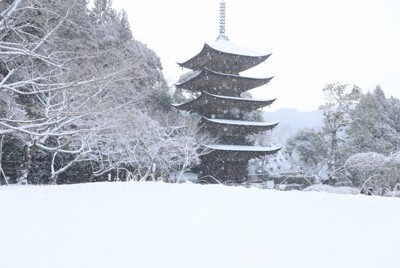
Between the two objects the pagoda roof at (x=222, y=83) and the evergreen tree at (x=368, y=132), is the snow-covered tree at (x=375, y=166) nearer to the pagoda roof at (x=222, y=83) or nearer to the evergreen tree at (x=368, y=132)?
the evergreen tree at (x=368, y=132)

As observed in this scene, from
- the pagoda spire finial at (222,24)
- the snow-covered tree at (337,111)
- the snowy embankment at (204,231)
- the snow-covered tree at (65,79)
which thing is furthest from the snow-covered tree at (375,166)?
the snowy embankment at (204,231)

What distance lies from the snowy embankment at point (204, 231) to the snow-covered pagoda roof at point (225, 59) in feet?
52.5

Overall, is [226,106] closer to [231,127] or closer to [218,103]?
[218,103]

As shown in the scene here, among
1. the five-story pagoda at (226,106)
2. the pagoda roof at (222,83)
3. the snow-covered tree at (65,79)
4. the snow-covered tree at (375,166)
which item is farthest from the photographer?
the pagoda roof at (222,83)

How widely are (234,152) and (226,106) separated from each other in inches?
111

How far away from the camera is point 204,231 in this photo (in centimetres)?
315

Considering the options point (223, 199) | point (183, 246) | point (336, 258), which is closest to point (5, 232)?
point (183, 246)

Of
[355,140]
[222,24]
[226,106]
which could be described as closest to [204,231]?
[226,106]

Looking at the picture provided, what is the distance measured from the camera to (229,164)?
19.5 metres

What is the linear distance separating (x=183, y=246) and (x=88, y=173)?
1580cm

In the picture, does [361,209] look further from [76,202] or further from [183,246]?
[76,202]

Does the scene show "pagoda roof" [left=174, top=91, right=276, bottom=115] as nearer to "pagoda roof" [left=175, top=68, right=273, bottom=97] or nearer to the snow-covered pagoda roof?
"pagoda roof" [left=175, top=68, right=273, bottom=97]

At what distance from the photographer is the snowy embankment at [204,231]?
8.74ft

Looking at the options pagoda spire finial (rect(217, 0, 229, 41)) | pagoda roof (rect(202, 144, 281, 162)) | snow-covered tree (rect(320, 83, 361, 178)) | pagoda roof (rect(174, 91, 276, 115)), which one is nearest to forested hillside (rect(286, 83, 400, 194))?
snow-covered tree (rect(320, 83, 361, 178))
